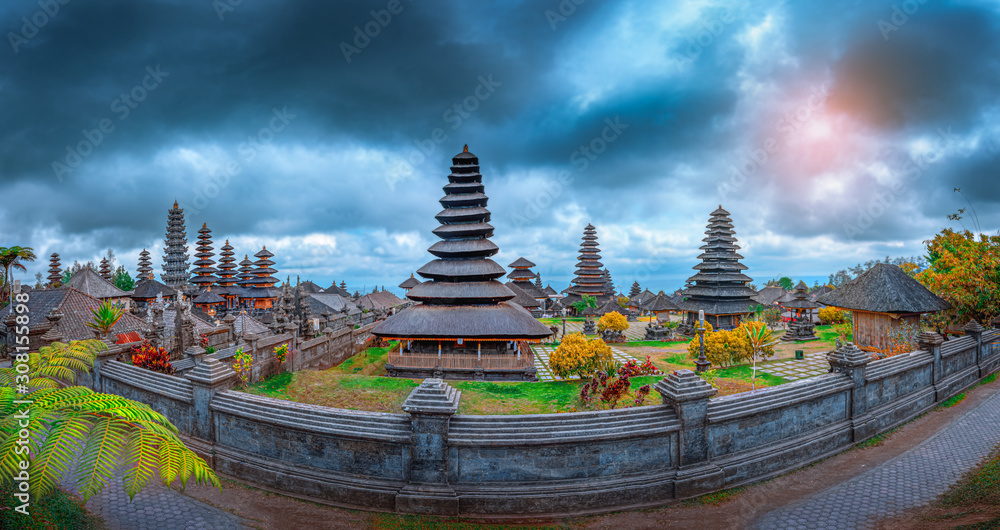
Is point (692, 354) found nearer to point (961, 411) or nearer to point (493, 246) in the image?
point (961, 411)

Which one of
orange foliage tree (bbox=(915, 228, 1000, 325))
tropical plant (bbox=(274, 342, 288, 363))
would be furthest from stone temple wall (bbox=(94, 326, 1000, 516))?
orange foliage tree (bbox=(915, 228, 1000, 325))

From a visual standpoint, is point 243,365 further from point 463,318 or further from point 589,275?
point 589,275

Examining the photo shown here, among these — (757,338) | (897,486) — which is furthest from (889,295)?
(897,486)

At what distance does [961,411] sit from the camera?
13.1m

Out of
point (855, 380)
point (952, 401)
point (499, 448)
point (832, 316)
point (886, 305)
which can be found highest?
point (886, 305)

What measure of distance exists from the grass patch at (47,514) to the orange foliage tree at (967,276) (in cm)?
2820

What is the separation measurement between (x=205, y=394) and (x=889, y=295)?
24659 mm

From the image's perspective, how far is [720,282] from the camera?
3297 centimetres

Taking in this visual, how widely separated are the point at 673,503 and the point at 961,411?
11.4 meters

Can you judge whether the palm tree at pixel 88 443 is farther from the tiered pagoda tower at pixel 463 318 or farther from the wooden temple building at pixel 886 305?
the wooden temple building at pixel 886 305

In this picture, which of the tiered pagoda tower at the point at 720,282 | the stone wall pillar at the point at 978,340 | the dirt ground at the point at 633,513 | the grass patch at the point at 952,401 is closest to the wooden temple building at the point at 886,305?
the stone wall pillar at the point at 978,340

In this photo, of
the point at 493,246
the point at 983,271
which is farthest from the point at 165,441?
the point at 983,271

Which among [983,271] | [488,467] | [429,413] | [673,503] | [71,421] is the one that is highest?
[983,271]

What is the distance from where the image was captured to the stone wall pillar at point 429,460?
7.86m
